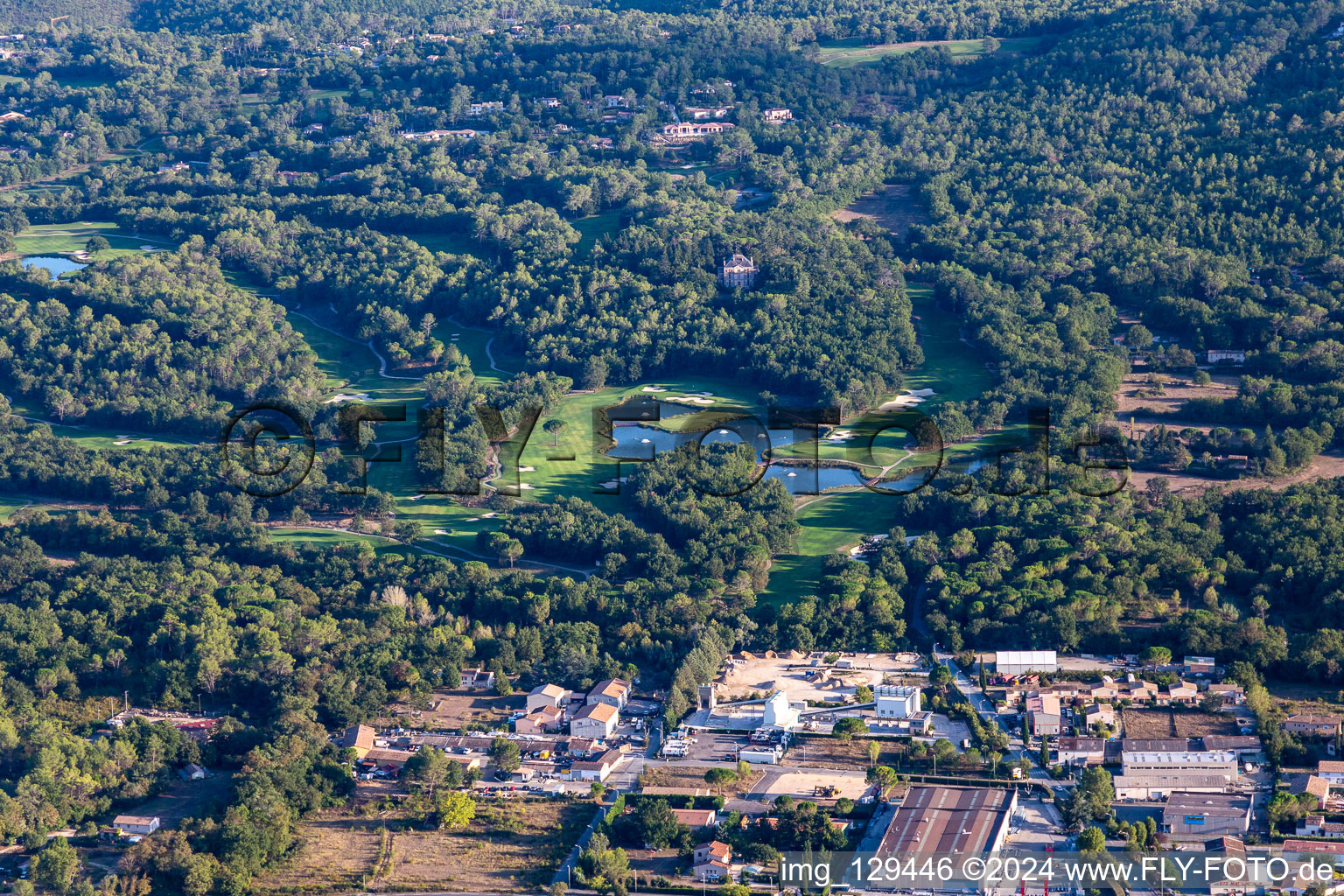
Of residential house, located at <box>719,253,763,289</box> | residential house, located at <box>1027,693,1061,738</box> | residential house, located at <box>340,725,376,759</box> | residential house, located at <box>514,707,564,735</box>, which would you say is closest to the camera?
residential house, located at <box>1027,693,1061,738</box>

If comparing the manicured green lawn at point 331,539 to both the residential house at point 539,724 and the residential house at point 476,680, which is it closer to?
the residential house at point 476,680

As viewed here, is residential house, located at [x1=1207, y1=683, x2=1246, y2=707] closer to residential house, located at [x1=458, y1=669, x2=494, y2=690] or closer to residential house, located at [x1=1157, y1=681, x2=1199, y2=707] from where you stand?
residential house, located at [x1=1157, y1=681, x2=1199, y2=707]

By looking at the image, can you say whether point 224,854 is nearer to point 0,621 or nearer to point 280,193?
point 0,621

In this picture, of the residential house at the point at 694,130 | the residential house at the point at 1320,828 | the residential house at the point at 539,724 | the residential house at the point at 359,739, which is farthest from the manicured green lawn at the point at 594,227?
the residential house at the point at 1320,828

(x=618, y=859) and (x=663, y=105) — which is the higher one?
(x=663, y=105)

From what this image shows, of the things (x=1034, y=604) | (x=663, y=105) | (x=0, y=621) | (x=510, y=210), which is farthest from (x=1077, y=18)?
(x=0, y=621)

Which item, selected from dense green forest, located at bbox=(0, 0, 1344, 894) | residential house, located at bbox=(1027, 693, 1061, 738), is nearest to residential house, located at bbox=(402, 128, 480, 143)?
dense green forest, located at bbox=(0, 0, 1344, 894)
